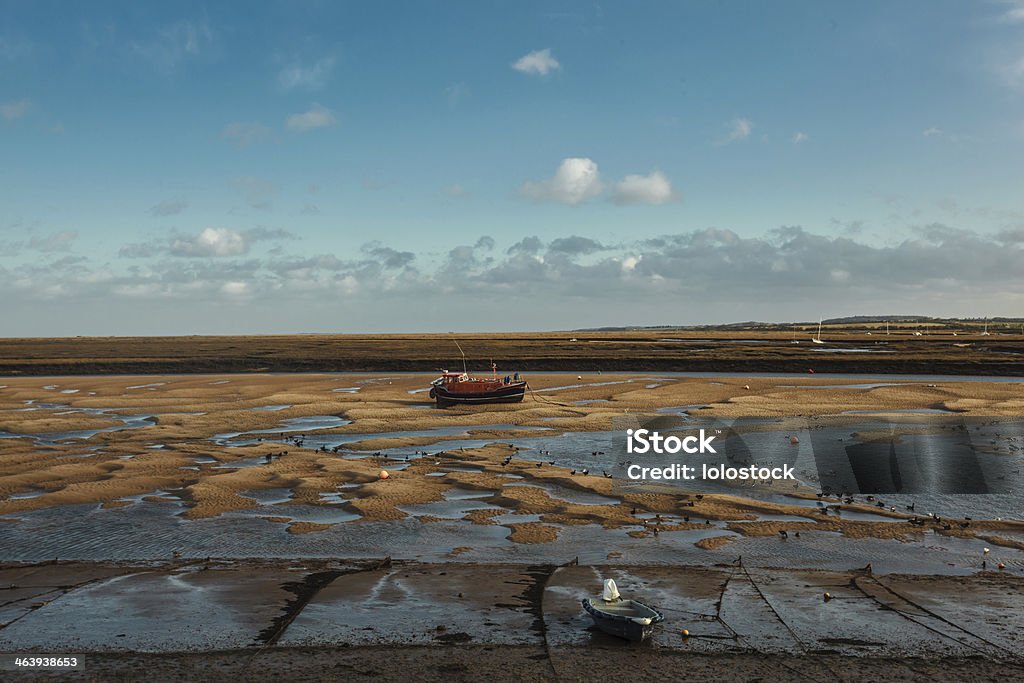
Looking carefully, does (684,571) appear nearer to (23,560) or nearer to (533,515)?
(533,515)

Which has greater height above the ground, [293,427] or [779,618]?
[293,427]

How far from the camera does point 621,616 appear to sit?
13.7 m

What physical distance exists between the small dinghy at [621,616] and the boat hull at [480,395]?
112 ft

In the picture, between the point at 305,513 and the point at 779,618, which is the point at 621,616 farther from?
the point at 305,513

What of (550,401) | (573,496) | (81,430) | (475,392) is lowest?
(573,496)

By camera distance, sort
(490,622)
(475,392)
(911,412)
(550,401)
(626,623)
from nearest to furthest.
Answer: (626,623), (490,622), (911,412), (475,392), (550,401)

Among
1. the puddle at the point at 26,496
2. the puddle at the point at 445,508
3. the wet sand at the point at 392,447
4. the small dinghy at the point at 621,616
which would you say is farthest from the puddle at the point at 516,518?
the puddle at the point at 26,496

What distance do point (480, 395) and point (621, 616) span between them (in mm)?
35409

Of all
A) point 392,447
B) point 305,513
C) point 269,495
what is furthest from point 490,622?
point 392,447

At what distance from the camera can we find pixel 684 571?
17453 millimetres

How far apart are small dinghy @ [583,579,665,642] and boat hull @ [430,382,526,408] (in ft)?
112

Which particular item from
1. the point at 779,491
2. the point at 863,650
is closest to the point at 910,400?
the point at 779,491

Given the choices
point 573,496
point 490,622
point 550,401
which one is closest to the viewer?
point 490,622

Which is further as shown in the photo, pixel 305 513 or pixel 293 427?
pixel 293 427
